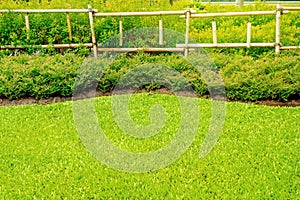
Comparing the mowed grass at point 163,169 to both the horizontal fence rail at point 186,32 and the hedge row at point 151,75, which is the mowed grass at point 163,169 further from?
the horizontal fence rail at point 186,32

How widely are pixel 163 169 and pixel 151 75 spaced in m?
2.62

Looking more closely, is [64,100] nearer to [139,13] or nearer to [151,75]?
[151,75]

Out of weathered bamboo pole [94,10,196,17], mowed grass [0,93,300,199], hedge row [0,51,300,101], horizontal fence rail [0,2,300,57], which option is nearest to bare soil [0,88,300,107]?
hedge row [0,51,300,101]

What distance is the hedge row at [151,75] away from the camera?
6438 millimetres

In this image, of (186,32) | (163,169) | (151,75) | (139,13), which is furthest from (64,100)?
(163,169)

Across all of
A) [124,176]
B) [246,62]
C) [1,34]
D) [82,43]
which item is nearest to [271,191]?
[124,176]

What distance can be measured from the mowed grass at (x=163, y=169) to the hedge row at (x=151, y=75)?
2.05 feet

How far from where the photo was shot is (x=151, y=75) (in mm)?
6801

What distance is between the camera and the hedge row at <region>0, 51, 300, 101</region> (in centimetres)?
644

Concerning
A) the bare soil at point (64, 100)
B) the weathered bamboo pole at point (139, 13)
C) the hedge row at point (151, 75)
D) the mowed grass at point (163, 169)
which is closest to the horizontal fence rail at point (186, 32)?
the weathered bamboo pole at point (139, 13)

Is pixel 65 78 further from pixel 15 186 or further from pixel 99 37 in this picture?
pixel 15 186

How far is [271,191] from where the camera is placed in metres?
4.00

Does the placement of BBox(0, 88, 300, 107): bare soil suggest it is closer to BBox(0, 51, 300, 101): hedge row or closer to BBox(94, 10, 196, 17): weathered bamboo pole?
BBox(0, 51, 300, 101): hedge row

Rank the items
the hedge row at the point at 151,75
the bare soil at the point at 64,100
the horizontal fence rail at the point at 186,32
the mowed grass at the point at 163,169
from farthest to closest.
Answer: the horizontal fence rail at the point at 186,32 → the hedge row at the point at 151,75 → the bare soil at the point at 64,100 → the mowed grass at the point at 163,169
